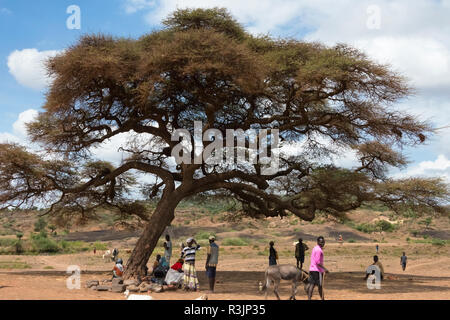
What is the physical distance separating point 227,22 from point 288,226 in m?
59.3

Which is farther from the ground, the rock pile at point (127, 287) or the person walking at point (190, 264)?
the person walking at point (190, 264)

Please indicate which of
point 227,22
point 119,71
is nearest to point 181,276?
point 119,71

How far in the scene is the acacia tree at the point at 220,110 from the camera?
14.0m

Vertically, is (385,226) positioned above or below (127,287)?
below

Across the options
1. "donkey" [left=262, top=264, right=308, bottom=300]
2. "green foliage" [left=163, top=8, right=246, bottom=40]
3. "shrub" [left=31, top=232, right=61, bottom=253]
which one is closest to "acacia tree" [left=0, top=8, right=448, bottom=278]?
"green foliage" [left=163, top=8, right=246, bottom=40]

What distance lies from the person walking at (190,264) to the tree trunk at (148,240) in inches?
103

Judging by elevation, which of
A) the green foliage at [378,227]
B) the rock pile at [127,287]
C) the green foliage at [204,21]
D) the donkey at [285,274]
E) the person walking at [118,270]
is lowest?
the green foliage at [378,227]

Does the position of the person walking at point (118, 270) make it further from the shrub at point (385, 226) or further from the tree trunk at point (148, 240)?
the shrub at point (385, 226)

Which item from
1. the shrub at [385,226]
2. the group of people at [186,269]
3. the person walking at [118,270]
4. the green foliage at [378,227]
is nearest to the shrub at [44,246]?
the person walking at [118,270]

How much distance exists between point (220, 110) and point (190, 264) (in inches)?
234

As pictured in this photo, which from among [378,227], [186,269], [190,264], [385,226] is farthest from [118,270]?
[378,227]

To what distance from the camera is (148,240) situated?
612 inches

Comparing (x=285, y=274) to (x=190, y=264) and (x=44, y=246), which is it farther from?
(x=44, y=246)

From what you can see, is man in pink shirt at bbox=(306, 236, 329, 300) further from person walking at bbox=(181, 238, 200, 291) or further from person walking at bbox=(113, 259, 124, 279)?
person walking at bbox=(113, 259, 124, 279)
